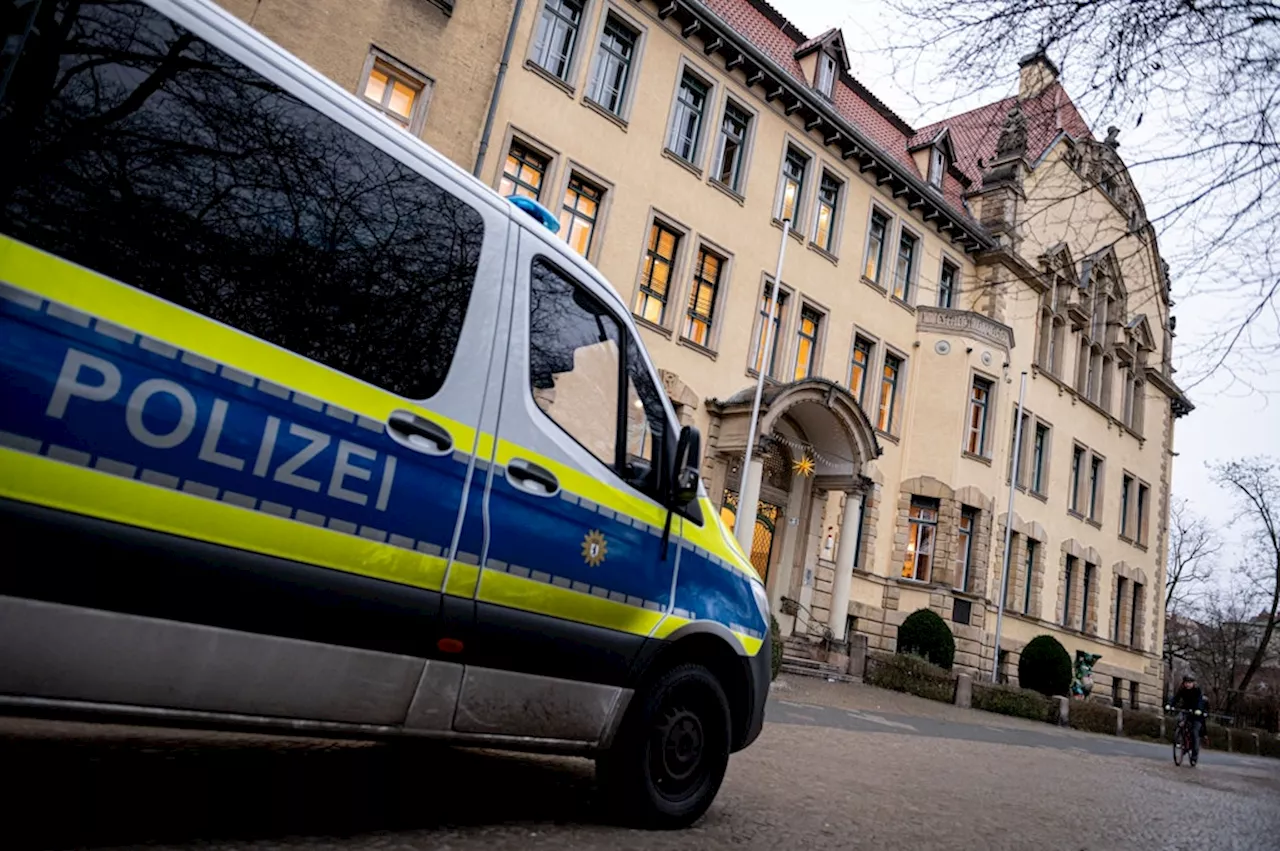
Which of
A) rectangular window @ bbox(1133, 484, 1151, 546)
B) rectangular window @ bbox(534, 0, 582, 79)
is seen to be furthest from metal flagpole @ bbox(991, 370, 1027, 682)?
rectangular window @ bbox(534, 0, 582, 79)

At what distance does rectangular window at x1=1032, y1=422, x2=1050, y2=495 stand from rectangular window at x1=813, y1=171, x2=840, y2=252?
11.3 m

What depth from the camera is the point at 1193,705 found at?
605 inches

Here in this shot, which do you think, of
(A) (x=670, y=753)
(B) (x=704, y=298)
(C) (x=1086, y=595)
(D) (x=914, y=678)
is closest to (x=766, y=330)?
(B) (x=704, y=298)

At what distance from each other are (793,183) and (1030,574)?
1547cm

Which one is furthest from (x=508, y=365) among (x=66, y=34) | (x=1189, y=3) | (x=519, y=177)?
(x=519, y=177)

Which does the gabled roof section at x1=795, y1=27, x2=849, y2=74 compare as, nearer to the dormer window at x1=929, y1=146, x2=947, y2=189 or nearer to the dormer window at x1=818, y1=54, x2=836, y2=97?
the dormer window at x1=818, y1=54, x2=836, y2=97

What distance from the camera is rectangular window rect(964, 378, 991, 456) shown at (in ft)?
79.2

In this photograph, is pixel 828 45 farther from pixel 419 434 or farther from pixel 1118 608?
pixel 1118 608

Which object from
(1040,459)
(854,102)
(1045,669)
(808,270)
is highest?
(854,102)

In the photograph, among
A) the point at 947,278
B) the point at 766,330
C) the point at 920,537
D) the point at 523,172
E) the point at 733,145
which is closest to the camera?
the point at 523,172

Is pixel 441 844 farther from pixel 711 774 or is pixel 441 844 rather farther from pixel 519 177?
pixel 519 177

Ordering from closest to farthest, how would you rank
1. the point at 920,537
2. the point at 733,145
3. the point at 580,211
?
the point at 580,211
the point at 733,145
the point at 920,537

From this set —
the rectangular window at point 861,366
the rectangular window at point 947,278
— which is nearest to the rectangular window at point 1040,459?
the rectangular window at point 947,278

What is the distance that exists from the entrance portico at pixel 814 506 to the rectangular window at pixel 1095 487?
14.2m
